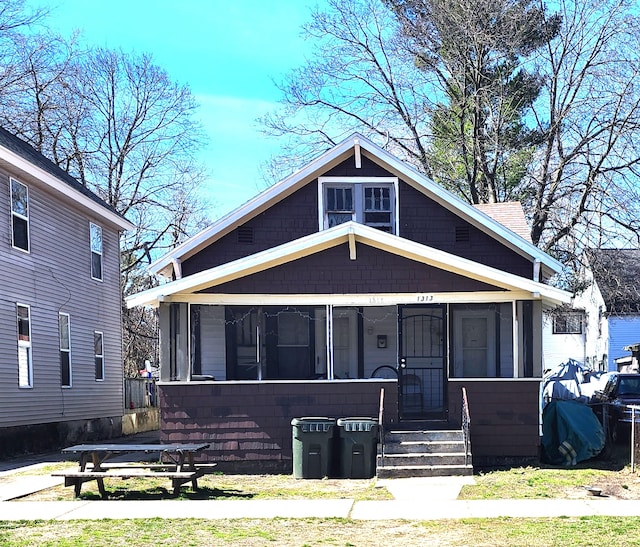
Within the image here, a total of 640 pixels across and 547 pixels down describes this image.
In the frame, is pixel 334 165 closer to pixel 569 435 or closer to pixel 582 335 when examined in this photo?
pixel 569 435

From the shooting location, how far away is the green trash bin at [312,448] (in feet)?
47.1

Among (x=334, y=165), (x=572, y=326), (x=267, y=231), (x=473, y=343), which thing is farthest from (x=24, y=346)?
(x=572, y=326)

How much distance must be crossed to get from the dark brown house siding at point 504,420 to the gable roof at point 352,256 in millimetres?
1709

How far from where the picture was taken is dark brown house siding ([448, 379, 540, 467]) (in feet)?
49.6

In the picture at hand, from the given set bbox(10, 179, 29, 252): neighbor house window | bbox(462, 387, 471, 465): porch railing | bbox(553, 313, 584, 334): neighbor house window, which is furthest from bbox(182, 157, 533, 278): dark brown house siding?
bbox(553, 313, 584, 334): neighbor house window

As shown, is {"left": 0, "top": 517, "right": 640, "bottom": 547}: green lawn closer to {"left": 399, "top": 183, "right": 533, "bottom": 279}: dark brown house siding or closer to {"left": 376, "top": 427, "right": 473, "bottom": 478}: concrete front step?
{"left": 376, "top": 427, "right": 473, "bottom": 478}: concrete front step

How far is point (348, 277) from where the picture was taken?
15.6m

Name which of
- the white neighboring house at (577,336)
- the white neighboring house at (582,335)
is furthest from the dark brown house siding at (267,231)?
the white neighboring house at (577,336)

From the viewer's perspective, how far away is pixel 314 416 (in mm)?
15062

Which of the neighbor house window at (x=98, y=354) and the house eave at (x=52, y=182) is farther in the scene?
the neighbor house window at (x=98, y=354)

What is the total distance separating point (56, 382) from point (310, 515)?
1211cm

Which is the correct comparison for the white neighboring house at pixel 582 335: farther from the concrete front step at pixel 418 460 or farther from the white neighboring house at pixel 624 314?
the concrete front step at pixel 418 460

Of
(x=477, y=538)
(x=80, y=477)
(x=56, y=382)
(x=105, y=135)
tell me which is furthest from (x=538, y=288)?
(x=105, y=135)

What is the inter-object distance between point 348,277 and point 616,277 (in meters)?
16.5
